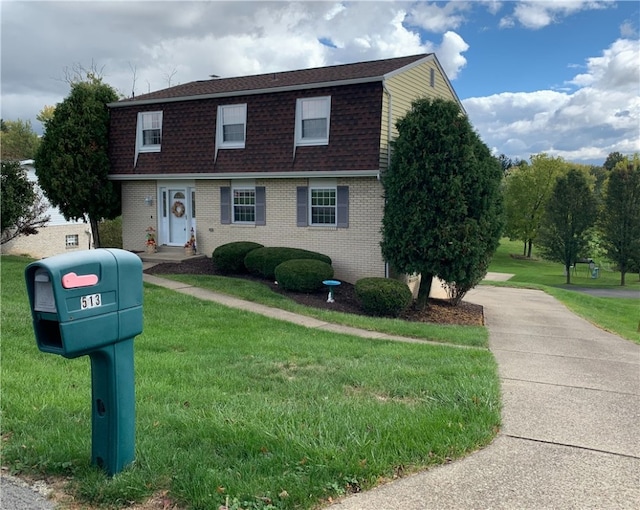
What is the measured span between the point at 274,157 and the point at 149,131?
17.4 ft

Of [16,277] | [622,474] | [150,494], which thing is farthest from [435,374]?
[16,277]

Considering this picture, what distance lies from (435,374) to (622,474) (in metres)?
2.48

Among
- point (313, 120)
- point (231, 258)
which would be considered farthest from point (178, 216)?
point (313, 120)

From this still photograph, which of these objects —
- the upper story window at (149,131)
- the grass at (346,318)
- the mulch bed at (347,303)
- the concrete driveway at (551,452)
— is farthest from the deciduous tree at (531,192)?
the concrete driveway at (551,452)

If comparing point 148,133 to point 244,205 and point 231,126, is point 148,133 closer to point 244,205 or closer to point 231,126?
point 231,126

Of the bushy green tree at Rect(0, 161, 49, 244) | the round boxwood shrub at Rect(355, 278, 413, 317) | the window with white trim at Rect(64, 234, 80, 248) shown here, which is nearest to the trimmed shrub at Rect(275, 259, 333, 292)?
the round boxwood shrub at Rect(355, 278, 413, 317)

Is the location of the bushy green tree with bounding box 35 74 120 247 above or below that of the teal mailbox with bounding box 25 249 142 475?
above

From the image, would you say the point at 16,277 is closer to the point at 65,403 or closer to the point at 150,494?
the point at 65,403

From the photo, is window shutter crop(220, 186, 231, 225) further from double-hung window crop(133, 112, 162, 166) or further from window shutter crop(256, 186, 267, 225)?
double-hung window crop(133, 112, 162, 166)

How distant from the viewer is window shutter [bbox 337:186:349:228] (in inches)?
640

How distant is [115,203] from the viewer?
66.9 feet

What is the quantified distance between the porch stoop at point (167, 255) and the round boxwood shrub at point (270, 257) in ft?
10.1

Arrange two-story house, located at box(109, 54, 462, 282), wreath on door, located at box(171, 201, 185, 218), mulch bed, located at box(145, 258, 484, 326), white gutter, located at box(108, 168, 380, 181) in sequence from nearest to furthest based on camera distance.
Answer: mulch bed, located at box(145, 258, 484, 326) < white gutter, located at box(108, 168, 380, 181) < two-story house, located at box(109, 54, 462, 282) < wreath on door, located at box(171, 201, 185, 218)

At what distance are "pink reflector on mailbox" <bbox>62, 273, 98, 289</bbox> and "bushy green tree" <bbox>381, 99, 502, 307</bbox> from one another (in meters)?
11.0
